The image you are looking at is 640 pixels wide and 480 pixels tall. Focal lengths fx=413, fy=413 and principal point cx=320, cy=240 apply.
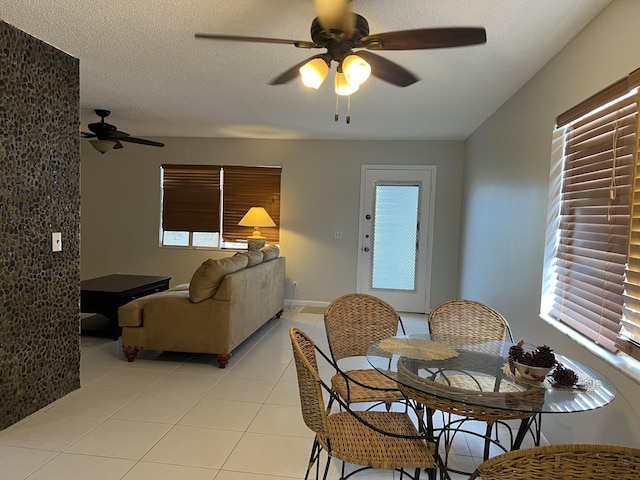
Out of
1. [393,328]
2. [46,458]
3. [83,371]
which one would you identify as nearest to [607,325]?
[393,328]

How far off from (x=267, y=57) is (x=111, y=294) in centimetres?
274

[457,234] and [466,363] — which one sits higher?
[457,234]

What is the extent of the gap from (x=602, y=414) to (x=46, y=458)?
2.77 meters

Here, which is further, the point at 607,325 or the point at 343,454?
the point at 607,325

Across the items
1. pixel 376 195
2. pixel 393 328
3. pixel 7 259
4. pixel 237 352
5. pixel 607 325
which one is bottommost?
pixel 237 352

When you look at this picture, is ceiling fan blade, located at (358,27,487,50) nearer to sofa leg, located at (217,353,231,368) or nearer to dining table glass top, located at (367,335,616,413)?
dining table glass top, located at (367,335,616,413)

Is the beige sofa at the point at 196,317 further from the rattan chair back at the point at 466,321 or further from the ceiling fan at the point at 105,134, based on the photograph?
the ceiling fan at the point at 105,134

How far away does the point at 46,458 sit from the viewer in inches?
A: 85.6

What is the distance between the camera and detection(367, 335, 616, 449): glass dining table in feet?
4.81

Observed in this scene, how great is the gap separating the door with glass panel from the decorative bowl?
411 centimetres

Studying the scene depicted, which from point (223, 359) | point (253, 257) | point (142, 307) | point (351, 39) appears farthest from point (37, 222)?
point (351, 39)

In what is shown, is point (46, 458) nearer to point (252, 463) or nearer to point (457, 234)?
point (252, 463)

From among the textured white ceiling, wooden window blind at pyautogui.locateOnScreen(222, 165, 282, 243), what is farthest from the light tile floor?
wooden window blind at pyautogui.locateOnScreen(222, 165, 282, 243)

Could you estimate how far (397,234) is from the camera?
5.73 meters
